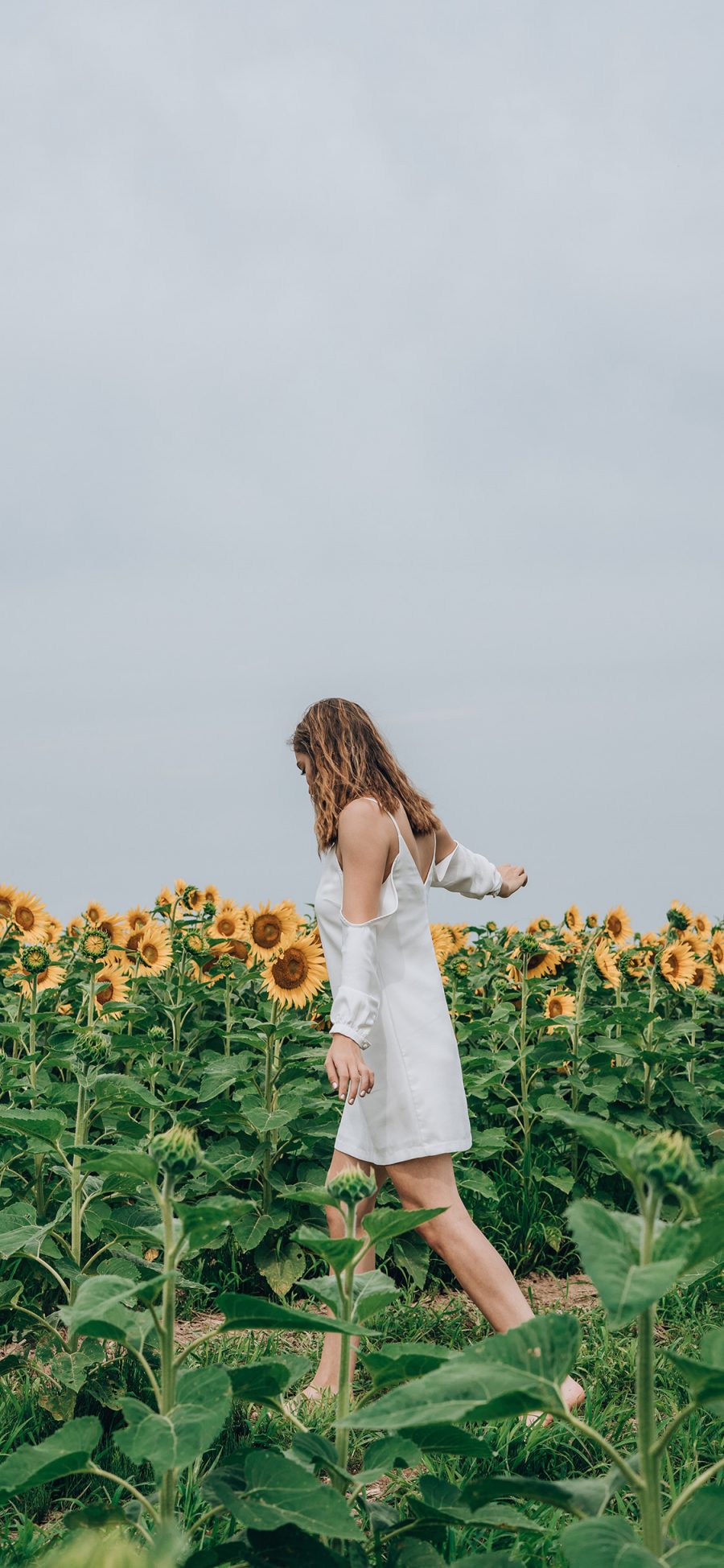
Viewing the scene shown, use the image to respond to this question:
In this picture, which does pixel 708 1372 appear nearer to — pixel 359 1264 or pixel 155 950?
pixel 359 1264

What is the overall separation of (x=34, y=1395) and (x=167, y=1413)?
180 cm

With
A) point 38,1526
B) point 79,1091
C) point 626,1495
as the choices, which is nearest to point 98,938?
point 79,1091

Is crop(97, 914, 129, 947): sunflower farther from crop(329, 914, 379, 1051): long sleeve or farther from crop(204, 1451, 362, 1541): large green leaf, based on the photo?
crop(204, 1451, 362, 1541): large green leaf

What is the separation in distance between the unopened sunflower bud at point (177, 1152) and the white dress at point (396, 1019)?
68.1 inches

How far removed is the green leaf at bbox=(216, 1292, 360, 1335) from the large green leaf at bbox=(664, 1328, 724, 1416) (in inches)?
17.7

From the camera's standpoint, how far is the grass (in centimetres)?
284

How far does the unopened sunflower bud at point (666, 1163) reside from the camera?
1554 millimetres

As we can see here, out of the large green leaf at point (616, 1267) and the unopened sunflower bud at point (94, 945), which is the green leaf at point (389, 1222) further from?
the unopened sunflower bud at point (94, 945)

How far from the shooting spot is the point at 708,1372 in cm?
158

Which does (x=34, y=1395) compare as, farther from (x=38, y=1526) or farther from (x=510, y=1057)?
(x=510, y=1057)

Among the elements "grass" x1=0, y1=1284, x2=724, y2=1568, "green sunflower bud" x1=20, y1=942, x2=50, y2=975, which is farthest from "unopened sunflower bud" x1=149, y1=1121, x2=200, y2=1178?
"green sunflower bud" x1=20, y1=942, x2=50, y2=975

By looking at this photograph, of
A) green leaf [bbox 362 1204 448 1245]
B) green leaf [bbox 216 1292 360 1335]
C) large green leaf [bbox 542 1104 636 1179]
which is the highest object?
large green leaf [bbox 542 1104 636 1179]

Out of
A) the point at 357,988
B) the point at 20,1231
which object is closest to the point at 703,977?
the point at 357,988

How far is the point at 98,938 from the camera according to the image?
503 cm
